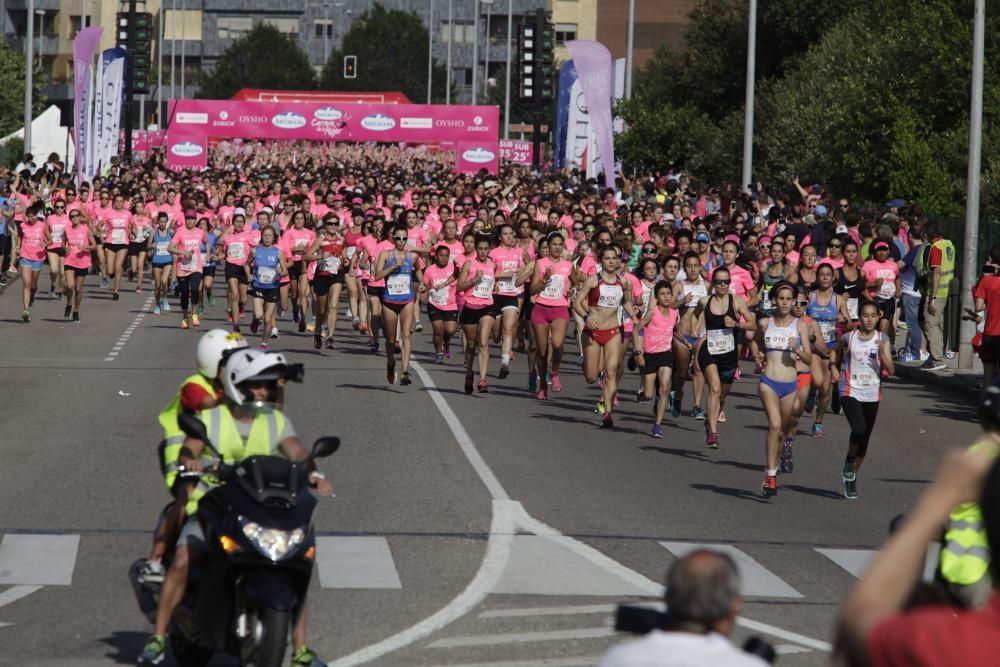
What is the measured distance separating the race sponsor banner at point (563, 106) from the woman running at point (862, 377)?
30.1 meters

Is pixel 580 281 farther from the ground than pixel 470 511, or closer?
farther from the ground

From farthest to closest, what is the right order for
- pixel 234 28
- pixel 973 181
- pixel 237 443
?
1. pixel 234 28
2. pixel 973 181
3. pixel 237 443

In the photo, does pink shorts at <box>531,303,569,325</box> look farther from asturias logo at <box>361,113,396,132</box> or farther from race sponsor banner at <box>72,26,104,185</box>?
asturias logo at <box>361,113,396,132</box>

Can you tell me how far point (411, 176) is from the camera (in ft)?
190

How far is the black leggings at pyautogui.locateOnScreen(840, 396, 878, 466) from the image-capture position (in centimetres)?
1453

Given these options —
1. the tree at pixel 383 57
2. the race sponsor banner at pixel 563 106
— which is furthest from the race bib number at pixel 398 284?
the tree at pixel 383 57

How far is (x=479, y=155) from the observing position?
62250mm

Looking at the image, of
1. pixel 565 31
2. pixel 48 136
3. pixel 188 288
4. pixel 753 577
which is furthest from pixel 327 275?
pixel 565 31

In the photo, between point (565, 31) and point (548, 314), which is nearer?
point (548, 314)

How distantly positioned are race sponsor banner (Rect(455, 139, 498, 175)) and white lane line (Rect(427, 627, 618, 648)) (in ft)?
173

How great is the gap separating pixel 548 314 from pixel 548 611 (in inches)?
445

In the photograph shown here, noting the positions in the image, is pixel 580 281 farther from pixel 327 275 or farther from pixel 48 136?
pixel 48 136

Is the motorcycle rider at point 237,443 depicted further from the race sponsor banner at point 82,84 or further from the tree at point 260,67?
the tree at point 260,67

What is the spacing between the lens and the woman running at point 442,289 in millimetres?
22547
